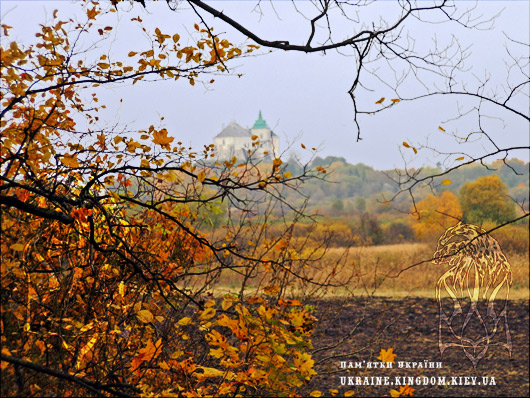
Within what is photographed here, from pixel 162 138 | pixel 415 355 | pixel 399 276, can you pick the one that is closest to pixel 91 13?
pixel 162 138

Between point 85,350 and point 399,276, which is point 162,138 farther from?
point 399,276

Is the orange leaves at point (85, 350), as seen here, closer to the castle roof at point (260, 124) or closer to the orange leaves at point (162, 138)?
the orange leaves at point (162, 138)

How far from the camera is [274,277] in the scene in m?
5.37

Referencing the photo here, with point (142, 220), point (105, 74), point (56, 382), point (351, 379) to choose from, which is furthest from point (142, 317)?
point (351, 379)

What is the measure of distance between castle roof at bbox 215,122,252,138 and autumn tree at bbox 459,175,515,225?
182 ft

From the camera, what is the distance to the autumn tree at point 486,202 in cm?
2097

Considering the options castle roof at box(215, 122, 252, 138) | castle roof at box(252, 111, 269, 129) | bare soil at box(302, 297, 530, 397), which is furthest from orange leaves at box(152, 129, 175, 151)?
castle roof at box(252, 111, 269, 129)

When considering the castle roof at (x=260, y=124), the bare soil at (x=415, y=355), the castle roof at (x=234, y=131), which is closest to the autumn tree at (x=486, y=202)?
the bare soil at (x=415, y=355)

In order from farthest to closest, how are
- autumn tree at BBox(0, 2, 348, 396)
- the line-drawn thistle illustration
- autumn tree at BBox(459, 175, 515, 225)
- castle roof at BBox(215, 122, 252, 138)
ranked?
castle roof at BBox(215, 122, 252, 138)
autumn tree at BBox(459, 175, 515, 225)
the line-drawn thistle illustration
autumn tree at BBox(0, 2, 348, 396)

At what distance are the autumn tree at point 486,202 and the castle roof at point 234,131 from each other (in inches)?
2184

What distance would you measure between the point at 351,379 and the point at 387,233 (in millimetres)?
17123

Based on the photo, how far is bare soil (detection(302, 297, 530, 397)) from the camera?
23.8 ft

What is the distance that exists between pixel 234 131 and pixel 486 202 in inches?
2333

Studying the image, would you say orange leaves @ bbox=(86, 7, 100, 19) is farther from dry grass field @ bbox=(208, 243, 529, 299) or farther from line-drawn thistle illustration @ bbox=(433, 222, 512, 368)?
dry grass field @ bbox=(208, 243, 529, 299)
